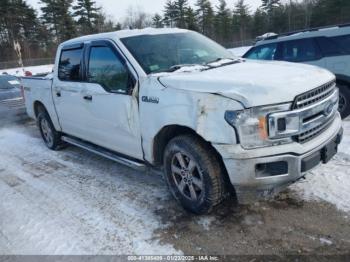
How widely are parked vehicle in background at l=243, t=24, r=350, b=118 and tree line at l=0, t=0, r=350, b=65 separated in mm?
45027

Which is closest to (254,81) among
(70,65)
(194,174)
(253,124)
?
(253,124)

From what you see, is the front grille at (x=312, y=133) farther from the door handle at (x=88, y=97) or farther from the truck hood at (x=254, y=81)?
the door handle at (x=88, y=97)

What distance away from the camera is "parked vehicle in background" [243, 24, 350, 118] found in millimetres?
6574

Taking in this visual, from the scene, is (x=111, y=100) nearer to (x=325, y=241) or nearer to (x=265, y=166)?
(x=265, y=166)

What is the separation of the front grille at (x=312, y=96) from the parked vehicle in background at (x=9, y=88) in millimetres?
12424

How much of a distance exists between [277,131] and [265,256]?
1065mm

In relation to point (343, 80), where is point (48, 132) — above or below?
below

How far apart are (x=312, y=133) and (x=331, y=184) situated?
3.51ft

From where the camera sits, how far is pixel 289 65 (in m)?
3.85

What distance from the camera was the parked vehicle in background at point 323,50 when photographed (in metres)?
6.57

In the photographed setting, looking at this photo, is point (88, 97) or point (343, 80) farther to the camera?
point (343, 80)

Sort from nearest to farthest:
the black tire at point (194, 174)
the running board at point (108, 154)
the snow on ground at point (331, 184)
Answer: the black tire at point (194, 174), the snow on ground at point (331, 184), the running board at point (108, 154)

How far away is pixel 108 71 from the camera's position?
4.36 m

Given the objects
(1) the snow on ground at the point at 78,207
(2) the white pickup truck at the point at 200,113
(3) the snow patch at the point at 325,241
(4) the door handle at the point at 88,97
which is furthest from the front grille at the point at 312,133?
(4) the door handle at the point at 88,97
